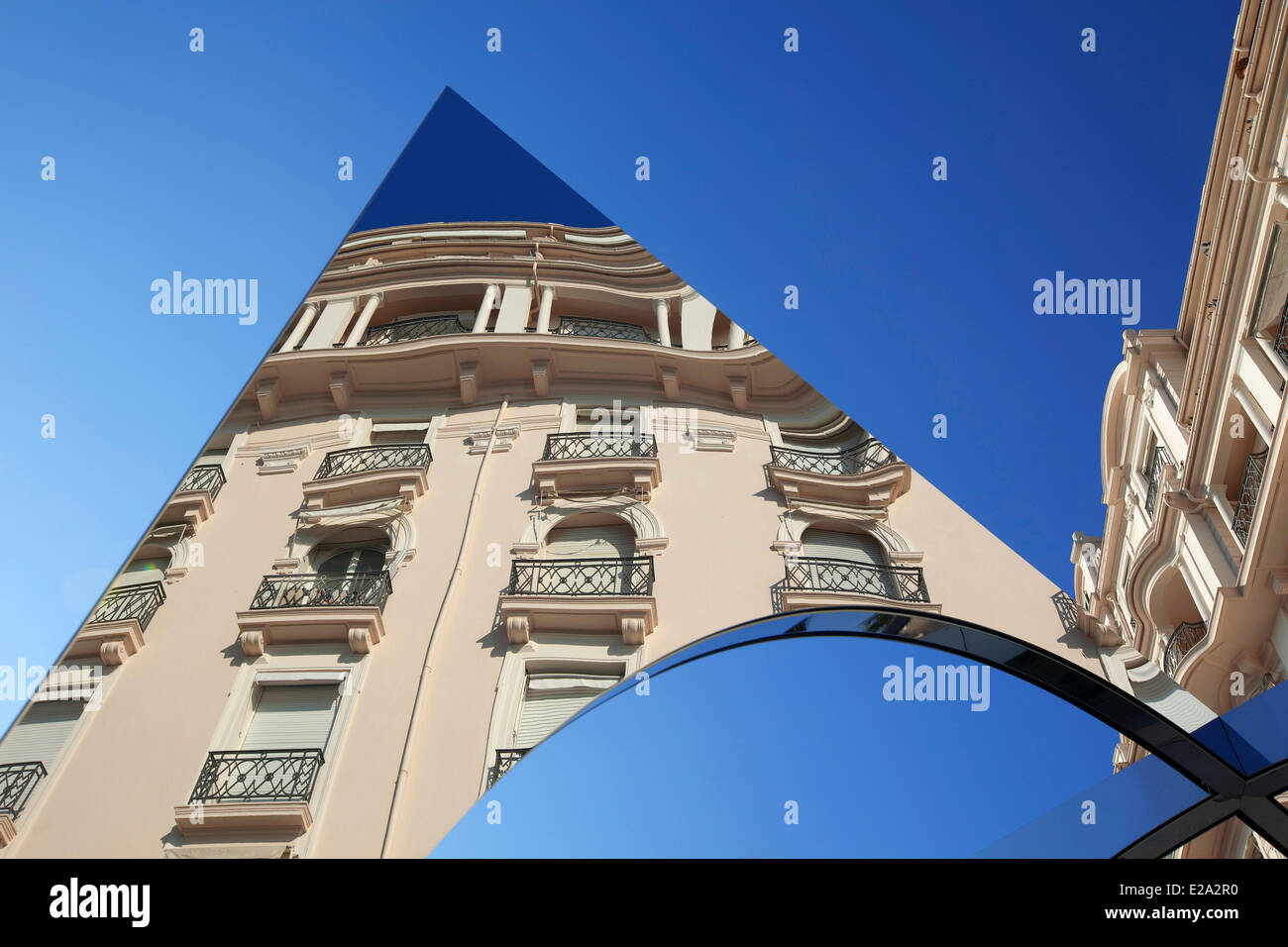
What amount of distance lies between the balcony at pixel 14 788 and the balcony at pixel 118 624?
0.27 m

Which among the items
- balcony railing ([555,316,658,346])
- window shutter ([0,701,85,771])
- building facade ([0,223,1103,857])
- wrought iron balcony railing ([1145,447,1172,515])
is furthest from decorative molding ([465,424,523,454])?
wrought iron balcony railing ([1145,447,1172,515])

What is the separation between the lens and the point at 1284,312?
16.0 meters

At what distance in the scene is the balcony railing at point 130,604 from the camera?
7.21ft

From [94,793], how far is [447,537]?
1054 mm

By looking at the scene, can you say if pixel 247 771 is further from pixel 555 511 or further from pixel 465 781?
pixel 555 511

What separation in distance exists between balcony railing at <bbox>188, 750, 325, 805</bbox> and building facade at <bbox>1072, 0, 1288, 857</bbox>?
496 inches

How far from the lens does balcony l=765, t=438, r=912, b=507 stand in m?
2.83

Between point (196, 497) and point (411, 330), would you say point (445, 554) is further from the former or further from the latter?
point (411, 330)

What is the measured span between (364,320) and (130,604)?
4.09ft

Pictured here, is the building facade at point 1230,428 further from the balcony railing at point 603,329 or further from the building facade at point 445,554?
the balcony railing at point 603,329

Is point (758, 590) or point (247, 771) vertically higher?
point (758, 590)

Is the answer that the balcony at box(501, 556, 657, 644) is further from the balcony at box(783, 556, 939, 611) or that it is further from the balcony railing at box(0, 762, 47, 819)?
the balcony railing at box(0, 762, 47, 819)
